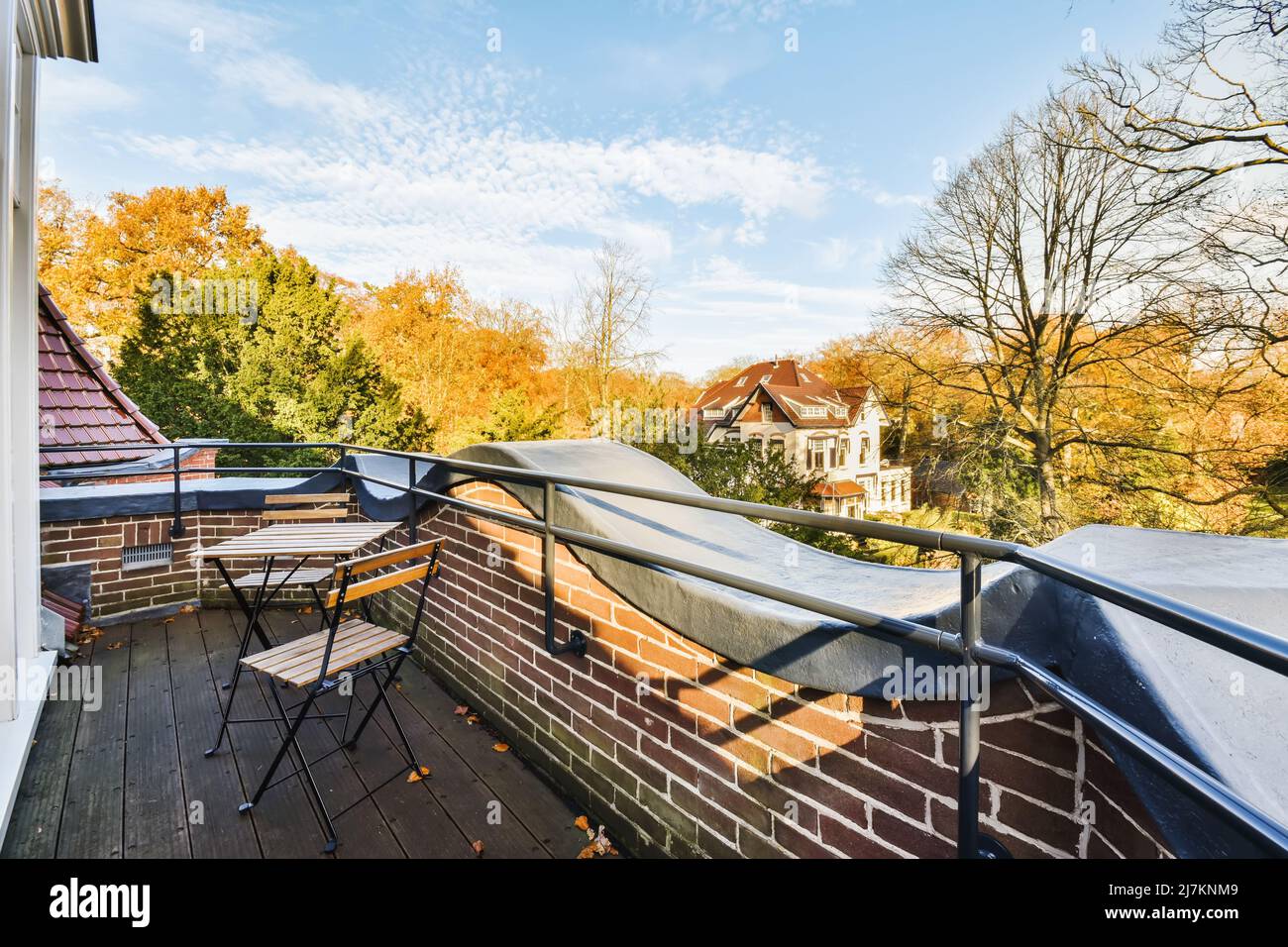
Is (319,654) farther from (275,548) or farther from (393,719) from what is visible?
(275,548)

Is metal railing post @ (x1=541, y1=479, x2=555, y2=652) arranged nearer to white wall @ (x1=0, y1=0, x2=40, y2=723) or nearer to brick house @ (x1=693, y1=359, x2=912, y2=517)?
white wall @ (x1=0, y1=0, x2=40, y2=723)

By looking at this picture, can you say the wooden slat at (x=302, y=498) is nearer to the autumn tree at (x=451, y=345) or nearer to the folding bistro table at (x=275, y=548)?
the folding bistro table at (x=275, y=548)

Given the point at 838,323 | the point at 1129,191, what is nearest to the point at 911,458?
the point at 838,323

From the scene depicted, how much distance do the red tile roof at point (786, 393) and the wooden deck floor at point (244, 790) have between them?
27233 millimetres

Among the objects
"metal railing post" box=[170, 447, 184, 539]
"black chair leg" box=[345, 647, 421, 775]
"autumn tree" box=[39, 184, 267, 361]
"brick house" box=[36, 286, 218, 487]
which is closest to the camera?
"black chair leg" box=[345, 647, 421, 775]

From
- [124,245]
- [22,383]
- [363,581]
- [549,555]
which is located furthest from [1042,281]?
[124,245]

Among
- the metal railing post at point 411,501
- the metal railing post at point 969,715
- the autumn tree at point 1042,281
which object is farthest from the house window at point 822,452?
the metal railing post at point 969,715

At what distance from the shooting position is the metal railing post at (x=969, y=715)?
Result: 1097mm

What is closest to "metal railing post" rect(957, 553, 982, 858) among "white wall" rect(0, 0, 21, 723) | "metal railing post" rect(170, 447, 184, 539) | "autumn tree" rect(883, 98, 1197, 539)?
"white wall" rect(0, 0, 21, 723)

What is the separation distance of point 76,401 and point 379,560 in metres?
3.18

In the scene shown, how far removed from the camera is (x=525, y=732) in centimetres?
269

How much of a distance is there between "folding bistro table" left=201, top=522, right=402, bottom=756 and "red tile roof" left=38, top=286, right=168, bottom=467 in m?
1.46

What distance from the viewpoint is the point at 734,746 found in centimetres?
177

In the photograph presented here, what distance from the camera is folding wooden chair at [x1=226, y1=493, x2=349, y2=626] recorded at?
347 cm
